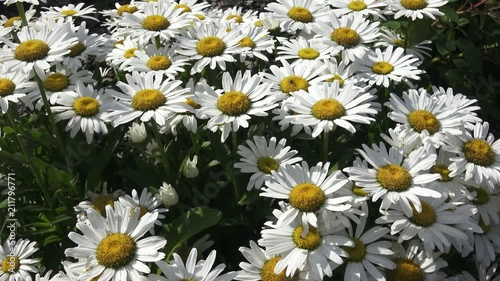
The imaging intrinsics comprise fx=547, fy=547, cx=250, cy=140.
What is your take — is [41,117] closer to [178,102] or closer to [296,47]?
[178,102]

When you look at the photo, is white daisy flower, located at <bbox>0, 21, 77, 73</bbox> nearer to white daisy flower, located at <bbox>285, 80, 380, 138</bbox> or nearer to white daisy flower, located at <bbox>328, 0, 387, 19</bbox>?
white daisy flower, located at <bbox>285, 80, 380, 138</bbox>

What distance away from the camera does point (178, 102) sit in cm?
242

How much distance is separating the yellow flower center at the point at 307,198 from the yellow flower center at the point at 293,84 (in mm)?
646

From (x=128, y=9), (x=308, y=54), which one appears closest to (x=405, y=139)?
(x=308, y=54)

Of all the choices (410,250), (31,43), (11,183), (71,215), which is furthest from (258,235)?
(31,43)

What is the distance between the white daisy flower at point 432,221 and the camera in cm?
213

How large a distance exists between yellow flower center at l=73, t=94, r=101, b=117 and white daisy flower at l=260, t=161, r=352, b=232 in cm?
91

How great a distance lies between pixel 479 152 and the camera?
7.68 feet

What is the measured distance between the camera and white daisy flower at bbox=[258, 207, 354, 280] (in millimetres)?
2010

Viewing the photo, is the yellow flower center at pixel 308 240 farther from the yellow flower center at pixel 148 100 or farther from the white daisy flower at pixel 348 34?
the white daisy flower at pixel 348 34

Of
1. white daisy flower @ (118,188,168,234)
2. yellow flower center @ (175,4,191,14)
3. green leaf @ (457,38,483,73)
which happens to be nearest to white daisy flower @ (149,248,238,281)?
white daisy flower @ (118,188,168,234)

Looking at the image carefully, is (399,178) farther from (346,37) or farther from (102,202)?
(102,202)

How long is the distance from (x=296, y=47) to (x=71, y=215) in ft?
4.68

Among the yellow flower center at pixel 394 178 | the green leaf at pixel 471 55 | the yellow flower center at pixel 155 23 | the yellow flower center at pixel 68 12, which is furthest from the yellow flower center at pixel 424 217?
the yellow flower center at pixel 68 12
